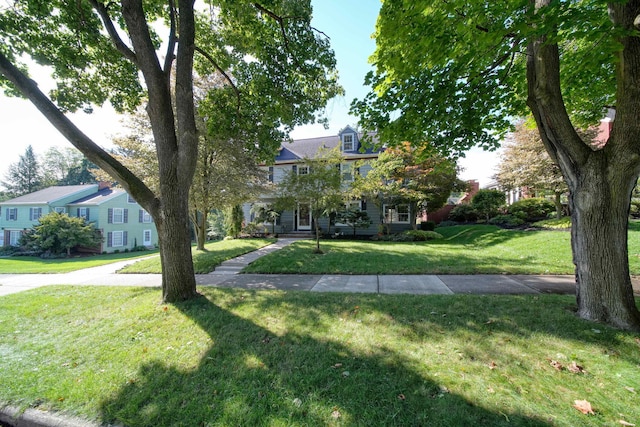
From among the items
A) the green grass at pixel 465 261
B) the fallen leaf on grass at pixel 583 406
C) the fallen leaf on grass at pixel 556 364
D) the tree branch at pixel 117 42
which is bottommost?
the fallen leaf on grass at pixel 583 406

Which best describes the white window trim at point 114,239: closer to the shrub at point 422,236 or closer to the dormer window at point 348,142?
the dormer window at point 348,142

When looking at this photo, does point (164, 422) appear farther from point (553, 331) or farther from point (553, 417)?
point (553, 331)

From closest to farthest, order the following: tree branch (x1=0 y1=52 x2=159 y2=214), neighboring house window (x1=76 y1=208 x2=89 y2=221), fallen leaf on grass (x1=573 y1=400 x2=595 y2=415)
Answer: fallen leaf on grass (x1=573 y1=400 x2=595 y2=415) < tree branch (x1=0 y1=52 x2=159 y2=214) < neighboring house window (x1=76 y1=208 x2=89 y2=221)

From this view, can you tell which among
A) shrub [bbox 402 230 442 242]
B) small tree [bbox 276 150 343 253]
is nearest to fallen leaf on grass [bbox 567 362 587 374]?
small tree [bbox 276 150 343 253]

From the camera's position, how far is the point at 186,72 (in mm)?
4805

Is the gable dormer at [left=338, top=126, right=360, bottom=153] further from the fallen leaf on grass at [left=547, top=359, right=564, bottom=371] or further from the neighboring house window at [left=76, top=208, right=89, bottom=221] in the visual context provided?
the neighboring house window at [left=76, top=208, right=89, bottom=221]

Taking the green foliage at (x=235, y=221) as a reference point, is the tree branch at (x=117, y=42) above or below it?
above

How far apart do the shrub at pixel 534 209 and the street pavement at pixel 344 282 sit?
438 inches

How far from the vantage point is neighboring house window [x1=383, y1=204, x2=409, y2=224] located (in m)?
17.5

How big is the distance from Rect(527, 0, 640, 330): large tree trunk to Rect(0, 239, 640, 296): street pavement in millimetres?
1576

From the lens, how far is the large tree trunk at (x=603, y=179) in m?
3.20

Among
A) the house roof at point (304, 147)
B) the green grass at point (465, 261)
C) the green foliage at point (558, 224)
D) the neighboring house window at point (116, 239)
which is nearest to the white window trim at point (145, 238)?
the neighboring house window at point (116, 239)

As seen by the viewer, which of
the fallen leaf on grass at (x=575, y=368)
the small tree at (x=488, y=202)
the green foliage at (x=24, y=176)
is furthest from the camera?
the green foliage at (x=24, y=176)

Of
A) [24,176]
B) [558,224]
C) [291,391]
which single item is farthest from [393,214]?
[24,176]
